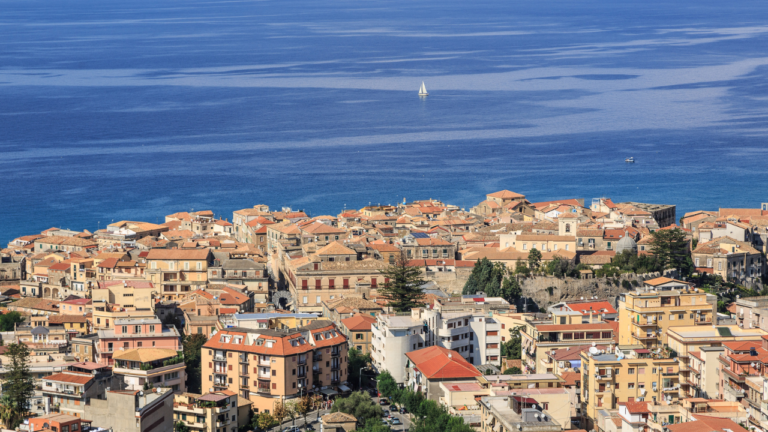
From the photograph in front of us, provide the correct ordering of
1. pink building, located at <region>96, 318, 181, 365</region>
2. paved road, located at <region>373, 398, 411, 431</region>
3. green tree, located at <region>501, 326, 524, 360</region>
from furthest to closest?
1. green tree, located at <region>501, 326, 524, 360</region>
2. pink building, located at <region>96, 318, 181, 365</region>
3. paved road, located at <region>373, 398, 411, 431</region>

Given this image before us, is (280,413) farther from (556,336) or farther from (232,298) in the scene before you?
(232,298)

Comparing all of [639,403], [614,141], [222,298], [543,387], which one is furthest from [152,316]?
[614,141]

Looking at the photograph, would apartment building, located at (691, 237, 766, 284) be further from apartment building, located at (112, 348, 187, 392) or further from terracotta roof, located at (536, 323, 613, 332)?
apartment building, located at (112, 348, 187, 392)

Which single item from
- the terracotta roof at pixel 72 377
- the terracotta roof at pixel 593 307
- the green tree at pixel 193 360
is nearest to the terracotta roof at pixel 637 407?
the terracotta roof at pixel 593 307

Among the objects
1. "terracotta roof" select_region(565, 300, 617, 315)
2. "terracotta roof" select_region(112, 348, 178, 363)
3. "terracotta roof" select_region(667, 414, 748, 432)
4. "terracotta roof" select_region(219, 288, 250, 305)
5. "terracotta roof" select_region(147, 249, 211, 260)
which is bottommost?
"terracotta roof" select_region(667, 414, 748, 432)

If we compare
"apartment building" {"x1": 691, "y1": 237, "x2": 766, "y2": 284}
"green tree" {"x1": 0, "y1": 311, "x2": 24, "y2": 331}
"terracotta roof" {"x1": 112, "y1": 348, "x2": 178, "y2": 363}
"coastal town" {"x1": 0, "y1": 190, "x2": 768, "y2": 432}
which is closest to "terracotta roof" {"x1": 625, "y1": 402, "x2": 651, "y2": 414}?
"coastal town" {"x1": 0, "y1": 190, "x2": 768, "y2": 432}

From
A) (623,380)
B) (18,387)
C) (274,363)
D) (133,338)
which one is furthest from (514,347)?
(18,387)

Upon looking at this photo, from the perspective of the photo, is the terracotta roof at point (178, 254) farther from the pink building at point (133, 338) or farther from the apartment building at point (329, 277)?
the pink building at point (133, 338)
